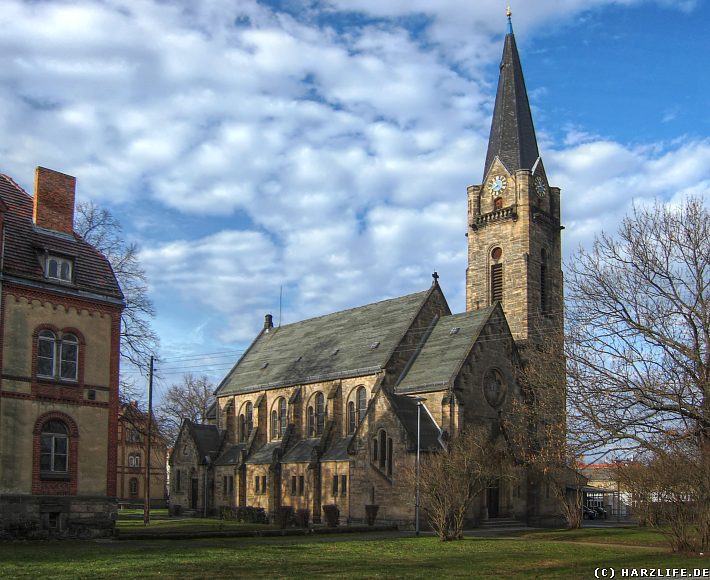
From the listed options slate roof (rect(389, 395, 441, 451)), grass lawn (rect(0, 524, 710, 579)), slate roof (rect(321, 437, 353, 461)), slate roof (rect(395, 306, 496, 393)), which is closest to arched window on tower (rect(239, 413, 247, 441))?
slate roof (rect(321, 437, 353, 461))

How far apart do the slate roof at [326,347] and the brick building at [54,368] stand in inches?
779

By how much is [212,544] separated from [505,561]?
419 inches

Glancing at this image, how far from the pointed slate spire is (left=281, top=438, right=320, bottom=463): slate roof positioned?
82.0ft

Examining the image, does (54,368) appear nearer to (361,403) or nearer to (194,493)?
(361,403)

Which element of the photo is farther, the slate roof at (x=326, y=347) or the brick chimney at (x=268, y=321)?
the brick chimney at (x=268, y=321)

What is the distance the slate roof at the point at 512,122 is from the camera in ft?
198

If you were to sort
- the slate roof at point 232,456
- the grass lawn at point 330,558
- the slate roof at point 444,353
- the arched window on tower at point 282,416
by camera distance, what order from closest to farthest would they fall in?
1. the grass lawn at point 330,558
2. the slate roof at point 444,353
3. the arched window on tower at point 282,416
4. the slate roof at point 232,456

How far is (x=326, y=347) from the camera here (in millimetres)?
55656

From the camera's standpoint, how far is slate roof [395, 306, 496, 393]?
45.1 m

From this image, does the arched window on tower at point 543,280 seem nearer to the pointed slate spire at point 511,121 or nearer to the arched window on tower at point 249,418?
the pointed slate spire at point 511,121

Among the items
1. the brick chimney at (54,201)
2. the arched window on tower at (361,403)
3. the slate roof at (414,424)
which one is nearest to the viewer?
the brick chimney at (54,201)

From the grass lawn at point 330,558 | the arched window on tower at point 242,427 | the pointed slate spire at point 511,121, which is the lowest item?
the grass lawn at point 330,558

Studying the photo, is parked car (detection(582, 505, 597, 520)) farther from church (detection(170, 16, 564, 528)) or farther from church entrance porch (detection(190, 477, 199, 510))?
church entrance porch (detection(190, 477, 199, 510))

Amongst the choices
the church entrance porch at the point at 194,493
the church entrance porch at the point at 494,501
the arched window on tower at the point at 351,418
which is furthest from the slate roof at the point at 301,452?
the church entrance porch at the point at 494,501
